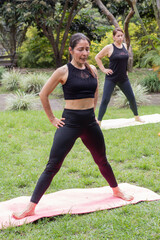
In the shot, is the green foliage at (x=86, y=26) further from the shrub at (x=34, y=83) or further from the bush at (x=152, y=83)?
the shrub at (x=34, y=83)

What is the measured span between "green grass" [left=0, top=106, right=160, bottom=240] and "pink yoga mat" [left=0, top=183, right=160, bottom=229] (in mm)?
85

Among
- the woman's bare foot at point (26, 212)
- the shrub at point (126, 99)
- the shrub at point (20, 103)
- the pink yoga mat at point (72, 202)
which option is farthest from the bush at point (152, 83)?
the woman's bare foot at point (26, 212)

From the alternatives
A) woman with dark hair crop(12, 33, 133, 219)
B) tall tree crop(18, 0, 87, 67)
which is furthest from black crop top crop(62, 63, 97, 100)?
tall tree crop(18, 0, 87, 67)

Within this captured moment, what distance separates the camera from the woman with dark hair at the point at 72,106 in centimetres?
281

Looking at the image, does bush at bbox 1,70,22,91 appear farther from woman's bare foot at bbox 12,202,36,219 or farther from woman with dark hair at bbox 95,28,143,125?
woman's bare foot at bbox 12,202,36,219

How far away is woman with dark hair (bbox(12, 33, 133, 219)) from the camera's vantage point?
2.81m

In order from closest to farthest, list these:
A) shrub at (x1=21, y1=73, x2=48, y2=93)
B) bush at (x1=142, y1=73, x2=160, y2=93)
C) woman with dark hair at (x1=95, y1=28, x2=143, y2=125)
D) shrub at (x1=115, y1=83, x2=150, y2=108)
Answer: woman with dark hair at (x1=95, y1=28, x2=143, y2=125), shrub at (x1=115, y1=83, x2=150, y2=108), shrub at (x1=21, y1=73, x2=48, y2=93), bush at (x1=142, y1=73, x2=160, y2=93)

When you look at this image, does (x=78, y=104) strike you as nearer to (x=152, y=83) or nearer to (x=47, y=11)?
(x=152, y=83)

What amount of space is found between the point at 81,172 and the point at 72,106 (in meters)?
1.61

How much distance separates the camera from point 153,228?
8.93ft

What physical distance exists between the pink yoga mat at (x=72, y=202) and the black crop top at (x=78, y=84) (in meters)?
1.15

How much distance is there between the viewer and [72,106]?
2895mm

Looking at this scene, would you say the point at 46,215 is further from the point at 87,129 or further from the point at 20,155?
the point at 20,155

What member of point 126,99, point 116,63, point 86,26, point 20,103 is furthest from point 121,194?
point 86,26
